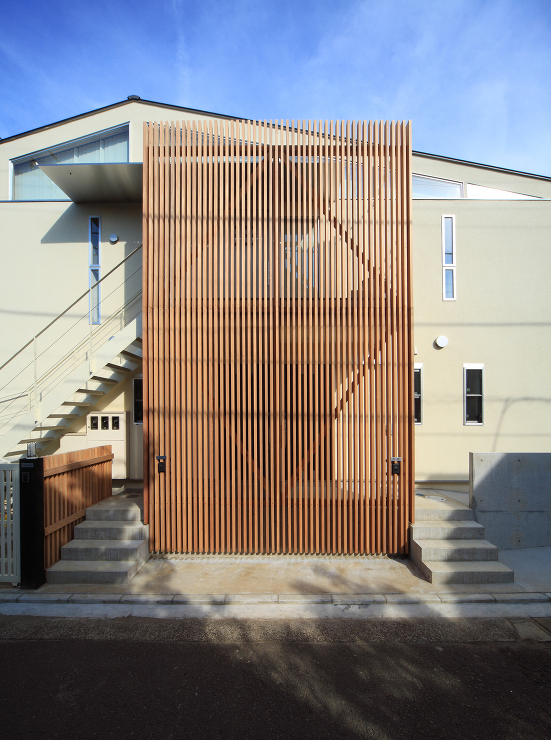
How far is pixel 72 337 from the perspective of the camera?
842 centimetres

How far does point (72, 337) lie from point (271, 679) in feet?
24.3

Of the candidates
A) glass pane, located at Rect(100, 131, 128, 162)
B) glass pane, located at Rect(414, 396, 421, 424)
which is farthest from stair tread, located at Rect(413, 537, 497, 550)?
glass pane, located at Rect(100, 131, 128, 162)

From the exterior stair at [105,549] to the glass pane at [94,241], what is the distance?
17.4 feet

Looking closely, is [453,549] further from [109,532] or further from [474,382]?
[109,532]

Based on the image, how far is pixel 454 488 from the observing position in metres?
8.27

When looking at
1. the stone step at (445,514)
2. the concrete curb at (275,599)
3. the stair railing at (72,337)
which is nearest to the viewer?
the concrete curb at (275,599)

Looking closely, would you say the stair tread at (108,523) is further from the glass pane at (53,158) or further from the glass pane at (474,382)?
the glass pane at (53,158)

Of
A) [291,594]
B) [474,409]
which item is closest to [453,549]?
[291,594]

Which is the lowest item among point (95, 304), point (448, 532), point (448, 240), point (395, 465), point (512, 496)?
point (448, 532)

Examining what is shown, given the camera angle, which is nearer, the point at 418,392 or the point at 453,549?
the point at 453,549

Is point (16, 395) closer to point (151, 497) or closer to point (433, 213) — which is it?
point (151, 497)

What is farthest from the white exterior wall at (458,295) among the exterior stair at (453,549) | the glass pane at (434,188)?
the exterior stair at (453,549)

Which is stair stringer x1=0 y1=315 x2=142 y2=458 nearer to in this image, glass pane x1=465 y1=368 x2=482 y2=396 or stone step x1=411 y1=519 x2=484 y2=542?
stone step x1=411 y1=519 x2=484 y2=542

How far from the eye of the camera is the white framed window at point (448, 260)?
860 centimetres
